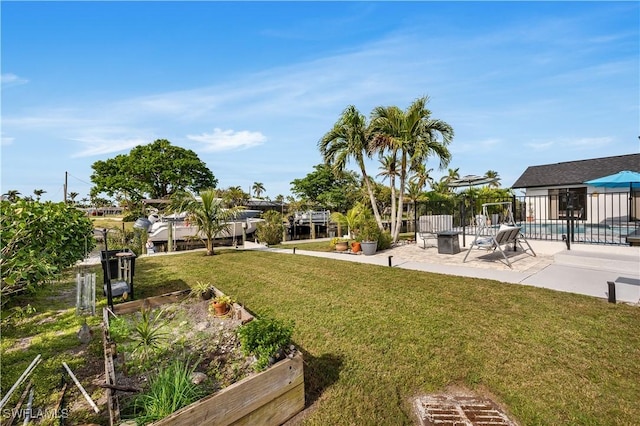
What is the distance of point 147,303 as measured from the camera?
467 centimetres

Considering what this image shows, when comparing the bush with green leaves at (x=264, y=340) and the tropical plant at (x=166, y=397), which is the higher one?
the bush with green leaves at (x=264, y=340)

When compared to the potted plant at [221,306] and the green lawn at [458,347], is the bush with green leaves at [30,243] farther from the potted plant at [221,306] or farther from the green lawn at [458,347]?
the potted plant at [221,306]

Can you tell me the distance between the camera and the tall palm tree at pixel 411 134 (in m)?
11.9

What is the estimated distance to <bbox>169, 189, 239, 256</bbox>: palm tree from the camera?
1095 cm

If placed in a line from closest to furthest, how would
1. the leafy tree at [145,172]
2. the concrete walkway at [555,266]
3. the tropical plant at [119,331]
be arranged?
the tropical plant at [119,331] → the concrete walkway at [555,266] → the leafy tree at [145,172]

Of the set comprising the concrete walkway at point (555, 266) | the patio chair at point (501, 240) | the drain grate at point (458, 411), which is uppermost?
the patio chair at point (501, 240)

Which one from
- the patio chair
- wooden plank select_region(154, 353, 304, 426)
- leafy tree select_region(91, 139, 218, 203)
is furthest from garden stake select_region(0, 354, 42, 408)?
leafy tree select_region(91, 139, 218, 203)

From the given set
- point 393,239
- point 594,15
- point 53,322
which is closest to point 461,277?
point 393,239

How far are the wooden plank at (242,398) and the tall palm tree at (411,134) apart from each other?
10.7 metres

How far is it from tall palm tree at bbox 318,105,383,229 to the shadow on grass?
9.57 meters

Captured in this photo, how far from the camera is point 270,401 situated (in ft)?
7.36

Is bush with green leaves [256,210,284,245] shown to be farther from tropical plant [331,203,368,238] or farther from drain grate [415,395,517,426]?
drain grate [415,395,517,426]

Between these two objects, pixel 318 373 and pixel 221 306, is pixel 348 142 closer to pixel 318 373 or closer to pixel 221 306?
pixel 221 306

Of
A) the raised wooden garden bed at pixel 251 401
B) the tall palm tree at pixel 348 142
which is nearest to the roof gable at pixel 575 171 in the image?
the tall palm tree at pixel 348 142
